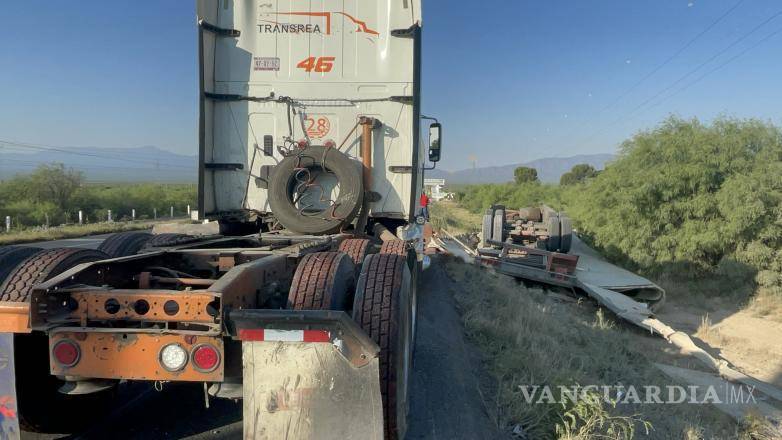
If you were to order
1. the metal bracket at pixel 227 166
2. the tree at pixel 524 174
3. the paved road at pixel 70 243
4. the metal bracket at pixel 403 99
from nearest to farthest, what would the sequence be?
the metal bracket at pixel 403 99
the metal bracket at pixel 227 166
the paved road at pixel 70 243
the tree at pixel 524 174

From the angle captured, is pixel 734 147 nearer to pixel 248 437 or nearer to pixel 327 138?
pixel 327 138

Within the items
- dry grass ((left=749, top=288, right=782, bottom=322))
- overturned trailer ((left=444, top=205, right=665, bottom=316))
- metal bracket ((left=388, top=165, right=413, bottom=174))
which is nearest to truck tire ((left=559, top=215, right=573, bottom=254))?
overturned trailer ((left=444, top=205, right=665, bottom=316))

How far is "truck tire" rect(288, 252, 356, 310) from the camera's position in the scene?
10.8ft

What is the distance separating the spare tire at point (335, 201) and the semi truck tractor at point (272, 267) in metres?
0.02

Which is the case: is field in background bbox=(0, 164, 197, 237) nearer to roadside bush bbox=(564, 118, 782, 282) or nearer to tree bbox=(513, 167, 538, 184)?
roadside bush bbox=(564, 118, 782, 282)

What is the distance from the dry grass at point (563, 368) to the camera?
4.45m

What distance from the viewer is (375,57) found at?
675 centimetres

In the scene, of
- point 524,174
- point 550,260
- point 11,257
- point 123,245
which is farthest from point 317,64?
point 524,174

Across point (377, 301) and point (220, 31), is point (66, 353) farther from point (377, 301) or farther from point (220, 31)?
point (220, 31)

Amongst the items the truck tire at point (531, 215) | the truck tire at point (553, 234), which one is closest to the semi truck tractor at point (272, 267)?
the truck tire at point (553, 234)

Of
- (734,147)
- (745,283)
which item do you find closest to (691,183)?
(734,147)

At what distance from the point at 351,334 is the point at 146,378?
1185mm

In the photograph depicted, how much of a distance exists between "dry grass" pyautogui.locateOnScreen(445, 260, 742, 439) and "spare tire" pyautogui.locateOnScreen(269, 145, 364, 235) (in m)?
2.36

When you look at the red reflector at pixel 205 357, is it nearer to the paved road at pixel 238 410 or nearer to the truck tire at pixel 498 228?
the paved road at pixel 238 410
